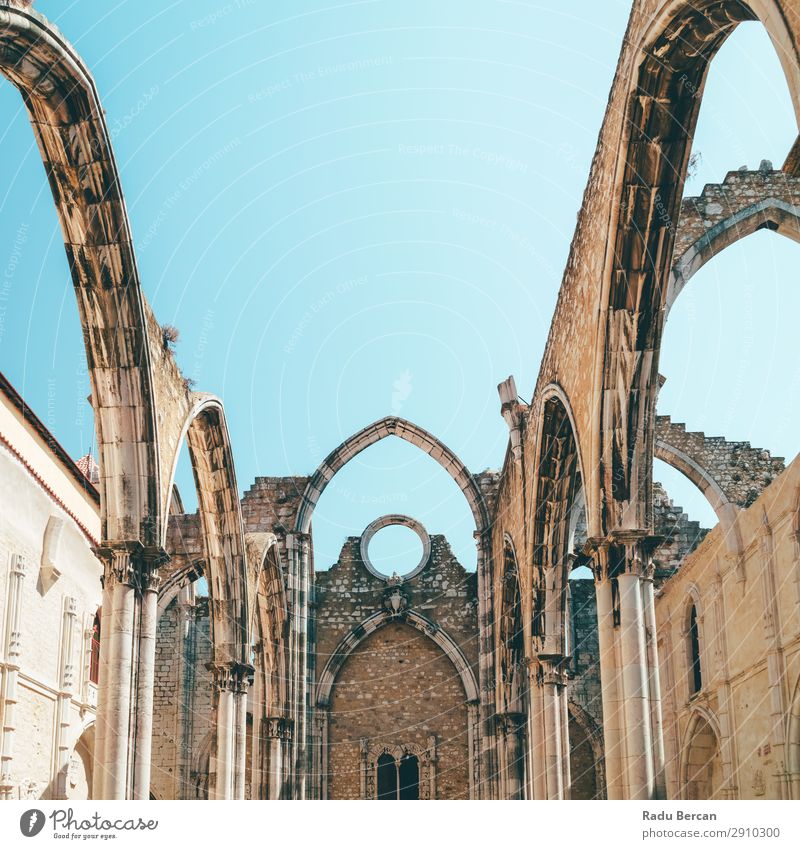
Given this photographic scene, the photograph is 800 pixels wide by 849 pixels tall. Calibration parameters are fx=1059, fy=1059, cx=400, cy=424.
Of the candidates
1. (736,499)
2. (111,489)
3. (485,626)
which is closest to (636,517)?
(111,489)

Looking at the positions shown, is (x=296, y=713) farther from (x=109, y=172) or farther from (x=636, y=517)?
(x=109, y=172)

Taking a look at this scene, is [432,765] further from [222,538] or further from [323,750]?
[222,538]

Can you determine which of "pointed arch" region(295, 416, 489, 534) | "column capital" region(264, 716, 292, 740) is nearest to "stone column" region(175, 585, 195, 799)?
"column capital" region(264, 716, 292, 740)

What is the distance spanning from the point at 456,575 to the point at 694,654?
5635 mm

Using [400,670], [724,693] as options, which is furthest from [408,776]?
[724,693]

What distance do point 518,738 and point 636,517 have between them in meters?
10.2

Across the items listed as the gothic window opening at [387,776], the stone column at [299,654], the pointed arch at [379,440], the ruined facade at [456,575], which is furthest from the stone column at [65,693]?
the gothic window opening at [387,776]

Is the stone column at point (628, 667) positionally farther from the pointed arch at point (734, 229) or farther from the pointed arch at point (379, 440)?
the pointed arch at point (379, 440)

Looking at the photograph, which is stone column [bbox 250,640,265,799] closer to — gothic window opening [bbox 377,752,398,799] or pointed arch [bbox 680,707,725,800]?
gothic window opening [bbox 377,752,398,799]

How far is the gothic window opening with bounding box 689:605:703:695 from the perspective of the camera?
64.6 ft

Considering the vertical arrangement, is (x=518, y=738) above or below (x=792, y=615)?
below

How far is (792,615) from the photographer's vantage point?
14.5m

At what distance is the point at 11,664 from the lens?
14.2 metres
